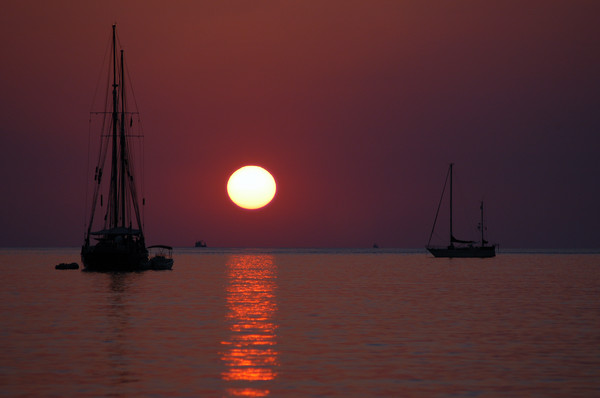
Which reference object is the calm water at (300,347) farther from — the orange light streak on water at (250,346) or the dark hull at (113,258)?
the dark hull at (113,258)

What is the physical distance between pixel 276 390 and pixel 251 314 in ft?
87.0

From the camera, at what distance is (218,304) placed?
60.8 metres

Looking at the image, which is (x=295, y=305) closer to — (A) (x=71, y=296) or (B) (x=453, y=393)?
(A) (x=71, y=296)

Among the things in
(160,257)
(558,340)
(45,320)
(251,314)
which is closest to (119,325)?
(45,320)

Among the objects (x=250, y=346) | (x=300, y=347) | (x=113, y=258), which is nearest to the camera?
(x=300, y=347)

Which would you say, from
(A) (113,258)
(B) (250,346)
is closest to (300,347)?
(B) (250,346)

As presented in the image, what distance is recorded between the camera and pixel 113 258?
4144 inches

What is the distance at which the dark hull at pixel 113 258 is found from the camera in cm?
10512

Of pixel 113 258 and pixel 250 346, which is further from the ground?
pixel 113 258

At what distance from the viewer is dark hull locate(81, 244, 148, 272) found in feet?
345

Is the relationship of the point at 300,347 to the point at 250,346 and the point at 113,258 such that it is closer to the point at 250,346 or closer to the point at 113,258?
the point at 250,346

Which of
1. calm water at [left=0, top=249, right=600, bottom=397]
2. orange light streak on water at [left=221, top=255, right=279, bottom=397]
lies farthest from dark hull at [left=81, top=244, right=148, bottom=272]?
orange light streak on water at [left=221, top=255, right=279, bottom=397]

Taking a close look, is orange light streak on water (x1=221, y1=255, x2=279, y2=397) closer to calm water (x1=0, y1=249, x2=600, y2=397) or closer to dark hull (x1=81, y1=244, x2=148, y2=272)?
calm water (x1=0, y1=249, x2=600, y2=397)

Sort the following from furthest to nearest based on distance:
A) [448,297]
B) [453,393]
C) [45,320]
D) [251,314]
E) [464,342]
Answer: [448,297], [251,314], [45,320], [464,342], [453,393]
